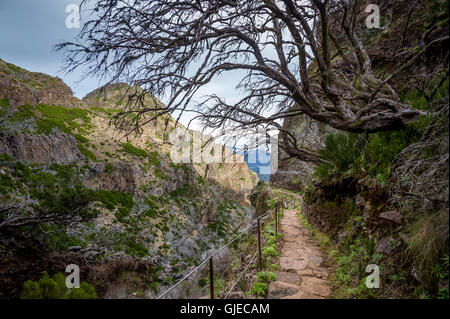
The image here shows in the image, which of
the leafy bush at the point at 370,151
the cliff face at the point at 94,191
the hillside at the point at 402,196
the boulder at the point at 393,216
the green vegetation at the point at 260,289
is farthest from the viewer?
the cliff face at the point at 94,191

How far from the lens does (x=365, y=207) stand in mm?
3592

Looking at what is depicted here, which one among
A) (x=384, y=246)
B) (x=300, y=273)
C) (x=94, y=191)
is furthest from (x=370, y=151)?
(x=94, y=191)

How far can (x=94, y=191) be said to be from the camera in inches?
522

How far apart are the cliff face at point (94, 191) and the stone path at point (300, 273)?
2.83 metres

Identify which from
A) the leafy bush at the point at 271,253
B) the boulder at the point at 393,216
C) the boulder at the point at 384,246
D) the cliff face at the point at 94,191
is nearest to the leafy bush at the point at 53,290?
the boulder at the point at 384,246

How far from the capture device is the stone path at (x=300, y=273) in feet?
11.0

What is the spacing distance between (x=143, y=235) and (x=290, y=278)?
26154 millimetres

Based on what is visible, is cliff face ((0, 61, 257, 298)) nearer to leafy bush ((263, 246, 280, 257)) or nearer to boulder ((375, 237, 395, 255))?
leafy bush ((263, 246, 280, 257))

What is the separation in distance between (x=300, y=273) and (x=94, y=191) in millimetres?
13390

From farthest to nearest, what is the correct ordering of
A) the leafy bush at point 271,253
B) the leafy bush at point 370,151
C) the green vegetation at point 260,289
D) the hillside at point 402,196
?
the leafy bush at point 271,253, the green vegetation at point 260,289, the leafy bush at point 370,151, the hillside at point 402,196

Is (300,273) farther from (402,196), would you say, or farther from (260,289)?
(402,196)

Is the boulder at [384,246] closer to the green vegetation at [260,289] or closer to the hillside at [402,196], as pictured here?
the hillside at [402,196]

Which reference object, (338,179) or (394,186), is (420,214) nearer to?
(394,186)
